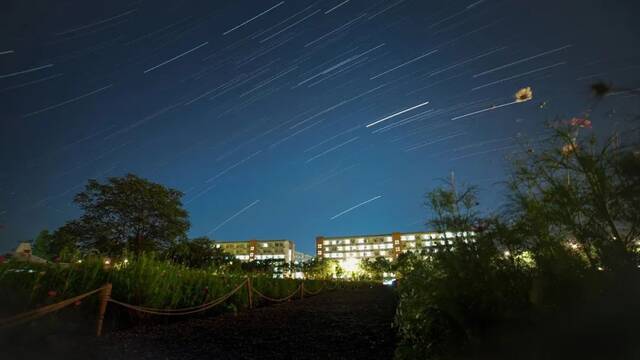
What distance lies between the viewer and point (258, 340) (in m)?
5.39

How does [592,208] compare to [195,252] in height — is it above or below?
below

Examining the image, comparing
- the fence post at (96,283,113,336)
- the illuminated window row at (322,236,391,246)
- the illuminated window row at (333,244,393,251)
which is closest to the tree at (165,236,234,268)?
the fence post at (96,283,113,336)

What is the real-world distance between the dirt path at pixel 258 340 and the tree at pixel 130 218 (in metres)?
25.9

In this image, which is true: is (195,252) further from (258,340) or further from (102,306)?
(258,340)

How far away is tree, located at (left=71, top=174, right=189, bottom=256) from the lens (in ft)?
96.1

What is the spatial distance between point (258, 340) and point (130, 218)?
29961 mm

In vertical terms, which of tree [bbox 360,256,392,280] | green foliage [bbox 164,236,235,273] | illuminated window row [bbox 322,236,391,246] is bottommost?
green foliage [bbox 164,236,235,273]

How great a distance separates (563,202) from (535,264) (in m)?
0.74

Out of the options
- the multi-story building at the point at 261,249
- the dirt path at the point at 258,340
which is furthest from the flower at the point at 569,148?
the multi-story building at the point at 261,249

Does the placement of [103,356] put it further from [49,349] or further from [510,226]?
[510,226]

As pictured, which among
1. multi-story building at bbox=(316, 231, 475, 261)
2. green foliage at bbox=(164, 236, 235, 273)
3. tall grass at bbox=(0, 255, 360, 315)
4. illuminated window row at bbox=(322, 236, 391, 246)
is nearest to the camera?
tall grass at bbox=(0, 255, 360, 315)

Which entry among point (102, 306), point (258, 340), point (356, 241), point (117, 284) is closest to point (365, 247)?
point (356, 241)

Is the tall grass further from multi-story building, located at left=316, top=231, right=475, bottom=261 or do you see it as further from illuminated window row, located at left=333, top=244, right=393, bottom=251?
illuminated window row, located at left=333, top=244, right=393, bottom=251

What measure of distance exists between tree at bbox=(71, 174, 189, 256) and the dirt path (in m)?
25.9
